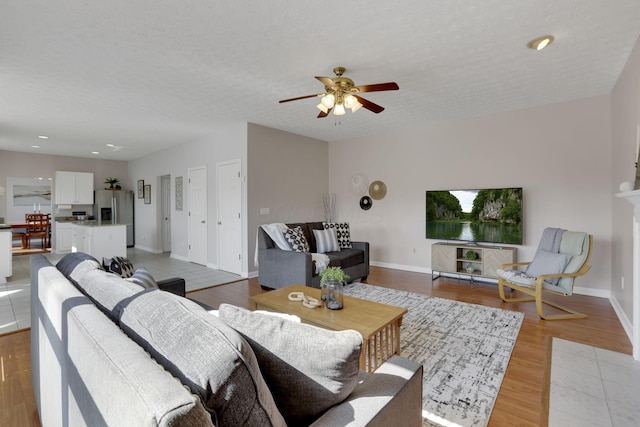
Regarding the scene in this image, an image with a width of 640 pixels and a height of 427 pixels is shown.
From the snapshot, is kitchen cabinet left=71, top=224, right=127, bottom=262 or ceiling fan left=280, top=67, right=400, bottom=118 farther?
kitchen cabinet left=71, top=224, right=127, bottom=262

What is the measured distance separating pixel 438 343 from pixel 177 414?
8.46 feet

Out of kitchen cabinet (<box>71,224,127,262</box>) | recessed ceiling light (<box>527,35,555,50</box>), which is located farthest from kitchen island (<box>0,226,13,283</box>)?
recessed ceiling light (<box>527,35,555,50</box>)

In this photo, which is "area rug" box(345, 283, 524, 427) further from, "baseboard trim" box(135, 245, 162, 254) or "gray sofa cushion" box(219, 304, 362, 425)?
"baseboard trim" box(135, 245, 162, 254)

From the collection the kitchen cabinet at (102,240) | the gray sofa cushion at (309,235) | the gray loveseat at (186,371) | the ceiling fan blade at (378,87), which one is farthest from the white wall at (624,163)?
the kitchen cabinet at (102,240)

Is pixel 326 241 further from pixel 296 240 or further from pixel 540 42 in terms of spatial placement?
pixel 540 42

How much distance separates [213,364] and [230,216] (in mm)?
4896

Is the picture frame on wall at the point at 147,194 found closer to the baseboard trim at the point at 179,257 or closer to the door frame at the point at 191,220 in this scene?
the baseboard trim at the point at 179,257

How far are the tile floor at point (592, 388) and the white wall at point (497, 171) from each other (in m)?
2.09

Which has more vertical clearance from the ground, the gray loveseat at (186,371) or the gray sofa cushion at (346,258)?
the gray loveseat at (186,371)

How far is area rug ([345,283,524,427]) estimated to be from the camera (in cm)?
182

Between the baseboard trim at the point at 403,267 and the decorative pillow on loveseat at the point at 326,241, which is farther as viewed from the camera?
the baseboard trim at the point at 403,267

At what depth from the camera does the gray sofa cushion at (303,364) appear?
864mm

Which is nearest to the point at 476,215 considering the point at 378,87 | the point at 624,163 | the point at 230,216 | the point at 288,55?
the point at 624,163

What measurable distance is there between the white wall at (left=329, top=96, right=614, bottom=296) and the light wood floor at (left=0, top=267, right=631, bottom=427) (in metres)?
0.89
